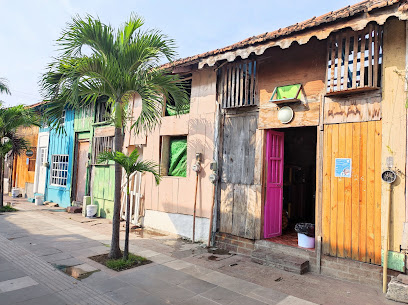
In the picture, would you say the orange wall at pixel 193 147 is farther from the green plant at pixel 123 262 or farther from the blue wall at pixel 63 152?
the blue wall at pixel 63 152

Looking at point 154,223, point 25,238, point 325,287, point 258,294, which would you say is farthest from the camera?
point 154,223

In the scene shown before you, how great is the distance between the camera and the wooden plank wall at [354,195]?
4918 millimetres

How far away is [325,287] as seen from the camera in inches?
188

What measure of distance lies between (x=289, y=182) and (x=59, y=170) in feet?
34.8

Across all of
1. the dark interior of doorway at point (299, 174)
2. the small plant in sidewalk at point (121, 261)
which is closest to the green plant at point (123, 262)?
the small plant in sidewalk at point (121, 261)

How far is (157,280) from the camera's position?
4840mm

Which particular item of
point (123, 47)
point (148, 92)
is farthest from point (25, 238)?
point (123, 47)

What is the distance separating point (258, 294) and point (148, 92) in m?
4.41

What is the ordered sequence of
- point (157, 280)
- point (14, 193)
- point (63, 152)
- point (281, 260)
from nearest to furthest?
point (157, 280) → point (281, 260) → point (63, 152) → point (14, 193)

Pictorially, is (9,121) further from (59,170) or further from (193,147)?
(193,147)

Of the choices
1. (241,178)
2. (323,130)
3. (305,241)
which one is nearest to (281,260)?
Answer: (305,241)

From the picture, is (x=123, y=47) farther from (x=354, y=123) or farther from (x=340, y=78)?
(x=354, y=123)

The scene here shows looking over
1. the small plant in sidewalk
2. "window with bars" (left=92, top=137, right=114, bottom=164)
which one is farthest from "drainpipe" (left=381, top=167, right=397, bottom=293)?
"window with bars" (left=92, top=137, right=114, bottom=164)

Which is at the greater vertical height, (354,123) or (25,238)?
(354,123)
